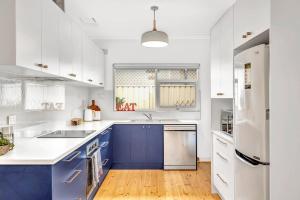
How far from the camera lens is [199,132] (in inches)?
187

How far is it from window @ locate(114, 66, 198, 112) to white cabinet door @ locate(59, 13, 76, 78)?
204 cm

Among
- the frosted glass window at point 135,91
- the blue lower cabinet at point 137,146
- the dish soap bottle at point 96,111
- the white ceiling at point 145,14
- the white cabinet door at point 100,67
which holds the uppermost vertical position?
the white ceiling at point 145,14

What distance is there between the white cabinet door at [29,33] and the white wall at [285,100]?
1.53m

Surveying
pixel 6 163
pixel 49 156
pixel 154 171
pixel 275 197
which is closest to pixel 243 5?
pixel 275 197

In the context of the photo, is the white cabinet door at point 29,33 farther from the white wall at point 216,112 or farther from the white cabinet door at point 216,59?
the white wall at point 216,112

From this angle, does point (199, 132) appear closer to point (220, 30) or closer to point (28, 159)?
point (220, 30)

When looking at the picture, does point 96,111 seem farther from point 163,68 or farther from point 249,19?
point 249,19

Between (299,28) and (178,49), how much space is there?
13.2ft

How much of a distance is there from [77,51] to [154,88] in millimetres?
2072

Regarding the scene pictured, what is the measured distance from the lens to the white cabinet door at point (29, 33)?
162cm

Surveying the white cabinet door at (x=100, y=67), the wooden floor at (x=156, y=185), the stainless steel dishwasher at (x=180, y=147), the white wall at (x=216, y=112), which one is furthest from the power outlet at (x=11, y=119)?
the stainless steel dishwasher at (x=180, y=147)

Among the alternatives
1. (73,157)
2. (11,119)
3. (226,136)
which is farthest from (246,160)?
(11,119)

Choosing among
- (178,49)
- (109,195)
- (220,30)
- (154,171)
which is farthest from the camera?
(178,49)

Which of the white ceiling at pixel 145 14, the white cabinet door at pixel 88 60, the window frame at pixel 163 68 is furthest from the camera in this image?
the window frame at pixel 163 68
